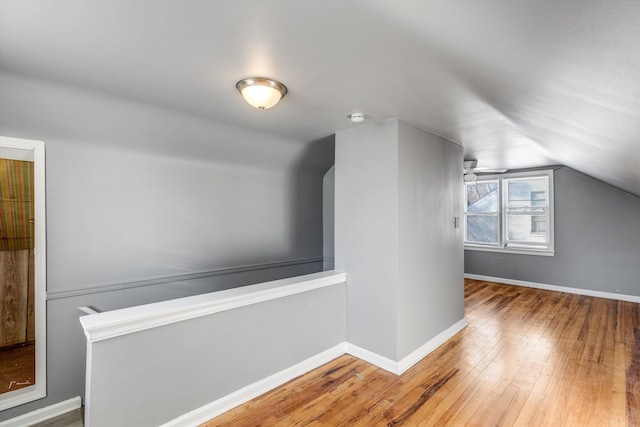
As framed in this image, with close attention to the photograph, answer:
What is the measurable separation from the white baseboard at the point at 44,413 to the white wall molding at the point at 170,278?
32.7 inches

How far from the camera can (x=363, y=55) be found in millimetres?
1503

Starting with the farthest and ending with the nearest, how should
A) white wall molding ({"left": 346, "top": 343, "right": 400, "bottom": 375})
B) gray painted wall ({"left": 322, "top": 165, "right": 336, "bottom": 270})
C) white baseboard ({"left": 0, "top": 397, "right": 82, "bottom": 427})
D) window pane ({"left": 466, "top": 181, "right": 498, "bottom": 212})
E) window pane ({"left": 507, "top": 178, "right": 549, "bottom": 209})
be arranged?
window pane ({"left": 466, "top": 181, "right": 498, "bottom": 212}) → window pane ({"left": 507, "top": 178, "right": 549, "bottom": 209}) → gray painted wall ({"left": 322, "top": 165, "right": 336, "bottom": 270}) → white wall molding ({"left": 346, "top": 343, "right": 400, "bottom": 375}) → white baseboard ({"left": 0, "top": 397, "right": 82, "bottom": 427})

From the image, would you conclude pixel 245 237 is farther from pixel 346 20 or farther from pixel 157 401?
pixel 346 20

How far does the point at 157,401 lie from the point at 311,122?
235cm

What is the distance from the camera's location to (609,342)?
316cm

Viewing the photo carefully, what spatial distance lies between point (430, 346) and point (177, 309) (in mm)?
2411

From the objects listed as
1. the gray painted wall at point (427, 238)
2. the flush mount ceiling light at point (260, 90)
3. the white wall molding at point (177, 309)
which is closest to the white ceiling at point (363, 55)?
the flush mount ceiling light at point (260, 90)

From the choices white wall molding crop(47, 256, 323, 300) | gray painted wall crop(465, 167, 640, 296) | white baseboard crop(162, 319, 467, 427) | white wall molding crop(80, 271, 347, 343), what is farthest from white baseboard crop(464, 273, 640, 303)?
white wall molding crop(80, 271, 347, 343)

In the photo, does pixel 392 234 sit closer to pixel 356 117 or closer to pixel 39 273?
pixel 356 117

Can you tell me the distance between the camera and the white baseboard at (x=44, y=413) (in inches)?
84.2

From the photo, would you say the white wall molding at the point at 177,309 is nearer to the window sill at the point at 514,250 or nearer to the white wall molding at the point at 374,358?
the white wall molding at the point at 374,358

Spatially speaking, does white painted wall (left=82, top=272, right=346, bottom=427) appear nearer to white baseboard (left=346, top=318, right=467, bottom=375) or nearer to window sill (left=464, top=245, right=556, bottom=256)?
white baseboard (left=346, top=318, right=467, bottom=375)

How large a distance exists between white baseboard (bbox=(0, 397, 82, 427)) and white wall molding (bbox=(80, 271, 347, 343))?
126 centimetres

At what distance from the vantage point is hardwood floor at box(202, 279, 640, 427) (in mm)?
2031
